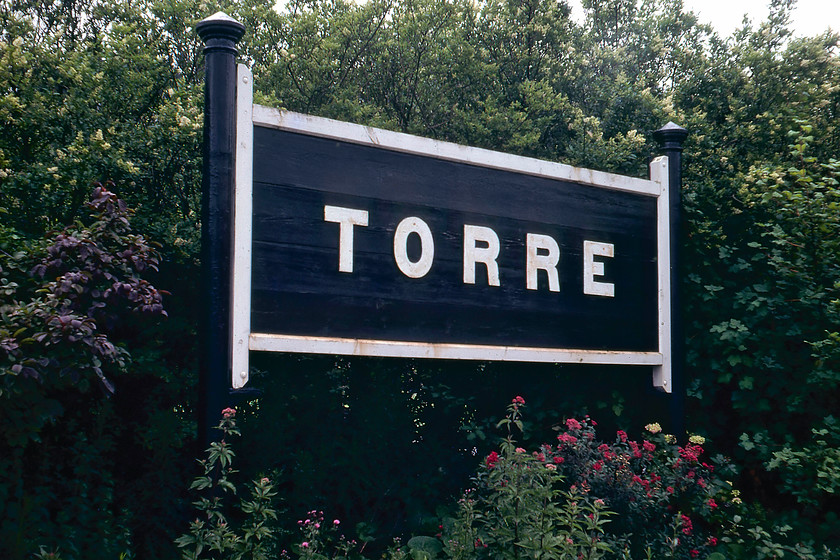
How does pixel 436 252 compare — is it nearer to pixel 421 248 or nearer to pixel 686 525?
pixel 421 248

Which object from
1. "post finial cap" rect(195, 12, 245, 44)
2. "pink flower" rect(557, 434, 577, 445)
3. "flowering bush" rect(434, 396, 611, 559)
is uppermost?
"post finial cap" rect(195, 12, 245, 44)

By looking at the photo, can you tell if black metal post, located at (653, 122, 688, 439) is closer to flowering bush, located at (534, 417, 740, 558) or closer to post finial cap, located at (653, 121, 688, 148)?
post finial cap, located at (653, 121, 688, 148)

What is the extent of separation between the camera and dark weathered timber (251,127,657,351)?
416 centimetres

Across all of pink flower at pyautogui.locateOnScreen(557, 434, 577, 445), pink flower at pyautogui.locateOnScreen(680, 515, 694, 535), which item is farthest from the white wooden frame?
pink flower at pyautogui.locateOnScreen(680, 515, 694, 535)

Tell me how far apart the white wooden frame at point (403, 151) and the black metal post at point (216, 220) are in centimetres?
5

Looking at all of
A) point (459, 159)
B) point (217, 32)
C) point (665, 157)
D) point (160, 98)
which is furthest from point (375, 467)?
point (160, 98)

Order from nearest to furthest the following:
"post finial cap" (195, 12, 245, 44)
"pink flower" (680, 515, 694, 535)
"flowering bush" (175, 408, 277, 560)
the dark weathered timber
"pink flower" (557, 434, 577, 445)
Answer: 1. "flowering bush" (175, 408, 277, 560)
2. "post finial cap" (195, 12, 245, 44)
3. the dark weathered timber
4. "pink flower" (680, 515, 694, 535)
5. "pink flower" (557, 434, 577, 445)

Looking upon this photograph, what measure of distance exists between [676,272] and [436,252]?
240 centimetres

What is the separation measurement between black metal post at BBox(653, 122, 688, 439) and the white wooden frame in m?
0.06

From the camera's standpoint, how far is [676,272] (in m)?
5.97

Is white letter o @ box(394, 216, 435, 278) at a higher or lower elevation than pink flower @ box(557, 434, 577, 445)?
higher

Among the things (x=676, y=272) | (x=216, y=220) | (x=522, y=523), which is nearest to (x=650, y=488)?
(x=522, y=523)

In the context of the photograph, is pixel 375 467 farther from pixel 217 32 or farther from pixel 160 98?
pixel 160 98

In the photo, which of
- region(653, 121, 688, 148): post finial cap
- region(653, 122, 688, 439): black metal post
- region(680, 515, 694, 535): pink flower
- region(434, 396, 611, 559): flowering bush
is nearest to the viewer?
region(434, 396, 611, 559): flowering bush
